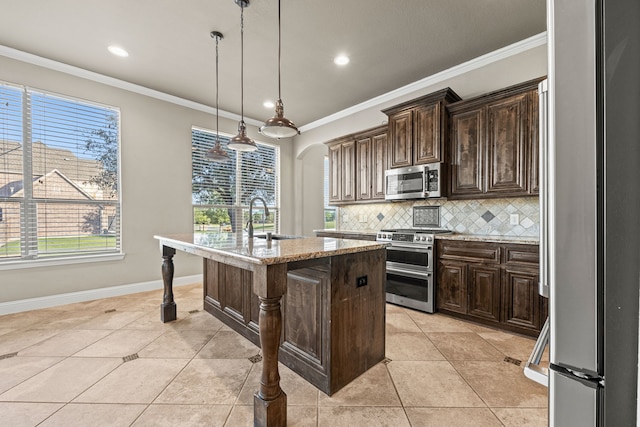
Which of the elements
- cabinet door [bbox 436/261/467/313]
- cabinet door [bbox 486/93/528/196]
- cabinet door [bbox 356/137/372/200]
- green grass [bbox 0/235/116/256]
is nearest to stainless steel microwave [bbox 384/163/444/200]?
cabinet door [bbox 356/137/372/200]

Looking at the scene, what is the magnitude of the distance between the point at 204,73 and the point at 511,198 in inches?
161

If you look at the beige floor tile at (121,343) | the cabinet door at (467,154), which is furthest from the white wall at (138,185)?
the cabinet door at (467,154)

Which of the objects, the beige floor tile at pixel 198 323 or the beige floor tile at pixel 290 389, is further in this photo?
the beige floor tile at pixel 198 323

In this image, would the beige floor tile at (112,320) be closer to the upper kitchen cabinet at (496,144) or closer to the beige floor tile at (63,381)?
the beige floor tile at (63,381)

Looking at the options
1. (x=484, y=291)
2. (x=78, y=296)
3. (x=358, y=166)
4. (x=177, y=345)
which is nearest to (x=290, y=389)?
(x=177, y=345)

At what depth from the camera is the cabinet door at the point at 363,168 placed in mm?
4238

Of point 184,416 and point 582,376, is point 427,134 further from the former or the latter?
point 184,416

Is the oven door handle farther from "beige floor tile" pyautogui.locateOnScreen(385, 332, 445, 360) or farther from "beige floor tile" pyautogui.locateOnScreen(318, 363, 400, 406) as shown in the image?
"beige floor tile" pyautogui.locateOnScreen(318, 363, 400, 406)

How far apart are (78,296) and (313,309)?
3.59 metres

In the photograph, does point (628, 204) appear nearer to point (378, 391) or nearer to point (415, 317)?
point (378, 391)

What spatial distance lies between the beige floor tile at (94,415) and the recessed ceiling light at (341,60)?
3.66m

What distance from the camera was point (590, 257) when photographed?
509mm

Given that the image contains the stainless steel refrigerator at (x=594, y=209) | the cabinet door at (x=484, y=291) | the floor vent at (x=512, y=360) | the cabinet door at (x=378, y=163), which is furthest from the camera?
the cabinet door at (x=378, y=163)

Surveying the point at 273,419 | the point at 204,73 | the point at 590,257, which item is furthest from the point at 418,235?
the point at 204,73
